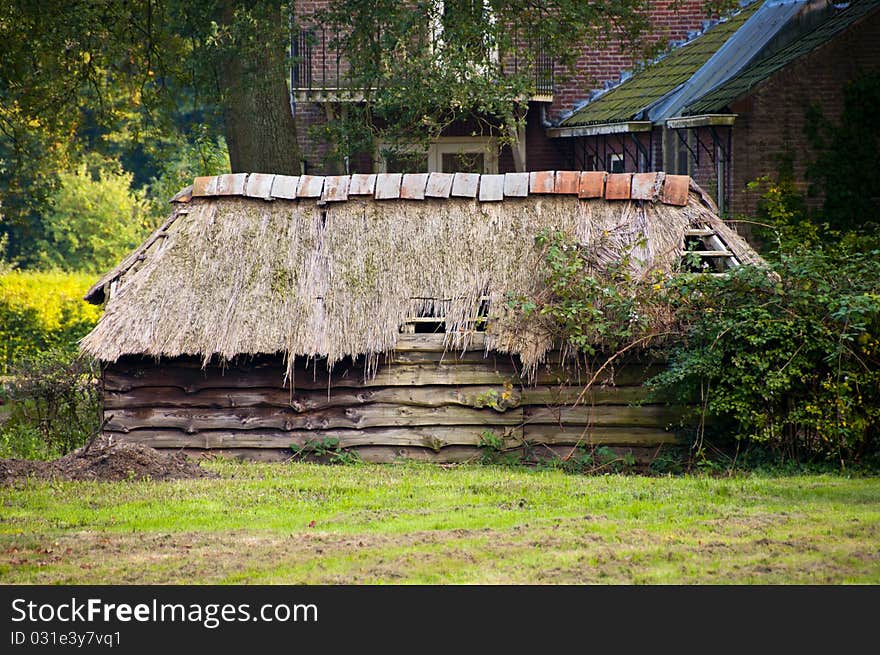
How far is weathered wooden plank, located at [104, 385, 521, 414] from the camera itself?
12.0 meters

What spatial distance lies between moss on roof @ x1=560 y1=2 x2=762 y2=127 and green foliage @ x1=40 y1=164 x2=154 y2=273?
57.5 feet

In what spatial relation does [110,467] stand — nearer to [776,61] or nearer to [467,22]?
[467,22]

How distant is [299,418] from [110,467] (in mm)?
2043

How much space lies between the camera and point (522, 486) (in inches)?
404

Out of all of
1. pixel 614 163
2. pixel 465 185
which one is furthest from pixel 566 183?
pixel 614 163

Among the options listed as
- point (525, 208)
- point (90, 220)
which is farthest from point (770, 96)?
point (90, 220)

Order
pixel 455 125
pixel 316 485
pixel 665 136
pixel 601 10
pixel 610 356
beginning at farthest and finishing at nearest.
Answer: pixel 455 125, pixel 665 136, pixel 601 10, pixel 610 356, pixel 316 485

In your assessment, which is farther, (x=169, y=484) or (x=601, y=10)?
(x=601, y=10)

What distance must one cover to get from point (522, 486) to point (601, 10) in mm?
10324

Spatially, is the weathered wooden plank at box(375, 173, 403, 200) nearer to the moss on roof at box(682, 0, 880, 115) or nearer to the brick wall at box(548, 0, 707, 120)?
the moss on roof at box(682, 0, 880, 115)

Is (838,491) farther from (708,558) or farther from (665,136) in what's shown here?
(665,136)

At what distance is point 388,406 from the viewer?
12.1 metres

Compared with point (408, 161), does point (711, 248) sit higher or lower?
lower

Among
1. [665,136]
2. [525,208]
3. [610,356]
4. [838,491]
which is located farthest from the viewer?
[665,136]
